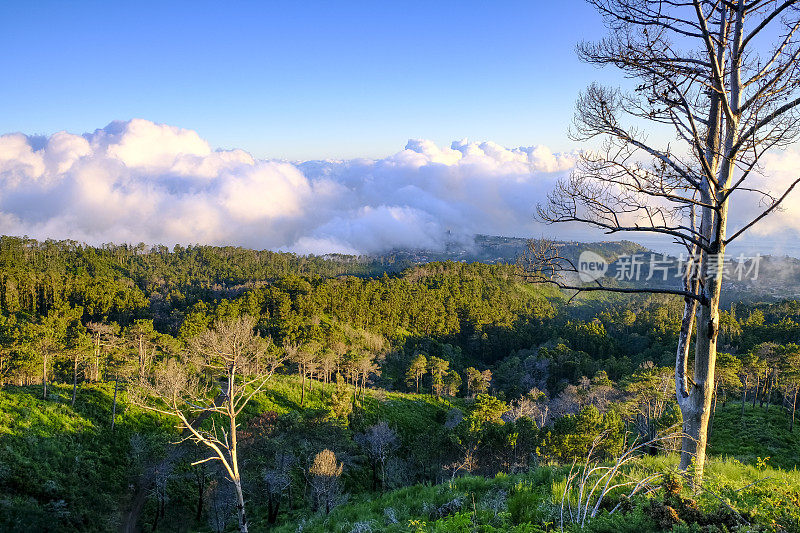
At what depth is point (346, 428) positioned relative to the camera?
26594 mm

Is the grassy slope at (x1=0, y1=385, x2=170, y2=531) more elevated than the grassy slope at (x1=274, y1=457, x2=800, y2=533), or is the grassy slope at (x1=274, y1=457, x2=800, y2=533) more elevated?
the grassy slope at (x1=274, y1=457, x2=800, y2=533)

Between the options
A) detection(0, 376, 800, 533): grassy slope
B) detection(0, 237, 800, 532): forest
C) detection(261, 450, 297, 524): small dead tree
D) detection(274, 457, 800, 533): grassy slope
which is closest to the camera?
detection(274, 457, 800, 533): grassy slope

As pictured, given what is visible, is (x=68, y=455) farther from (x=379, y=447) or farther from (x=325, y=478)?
(x=379, y=447)

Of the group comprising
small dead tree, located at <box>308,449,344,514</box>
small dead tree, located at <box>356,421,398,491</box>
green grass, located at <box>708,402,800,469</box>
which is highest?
green grass, located at <box>708,402,800,469</box>

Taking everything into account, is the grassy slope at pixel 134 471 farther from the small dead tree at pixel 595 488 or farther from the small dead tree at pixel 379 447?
the small dead tree at pixel 379 447

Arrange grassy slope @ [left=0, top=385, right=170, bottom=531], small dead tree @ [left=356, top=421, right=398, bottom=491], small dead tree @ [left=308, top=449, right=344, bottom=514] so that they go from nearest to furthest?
1. grassy slope @ [left=0, top=385, right=170, bottom=531]
2. small dead tree @ [left=308, top=449, right=344, bottom=514]
3. small dead tree @ [left=356, top=421, right=398, bottom=491]

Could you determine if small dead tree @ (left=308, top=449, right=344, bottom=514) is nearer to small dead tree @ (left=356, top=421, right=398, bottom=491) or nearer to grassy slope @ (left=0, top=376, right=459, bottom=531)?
small dead tree @ (left=356, top=421, right=398, bottom=491)

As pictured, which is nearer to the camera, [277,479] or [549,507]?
[549,507]

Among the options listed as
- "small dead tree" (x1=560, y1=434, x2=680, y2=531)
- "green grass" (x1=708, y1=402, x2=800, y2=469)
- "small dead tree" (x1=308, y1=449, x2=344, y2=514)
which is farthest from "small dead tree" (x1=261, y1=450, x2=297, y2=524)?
"green grass" (x1=708, y1=402, x2=800, y2=469)

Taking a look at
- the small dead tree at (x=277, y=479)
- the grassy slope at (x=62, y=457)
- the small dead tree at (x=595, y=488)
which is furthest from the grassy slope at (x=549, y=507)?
the grassy slope at (x=62, y=457)

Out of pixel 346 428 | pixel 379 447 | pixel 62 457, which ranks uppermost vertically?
pixel 62 457

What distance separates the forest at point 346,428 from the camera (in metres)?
5.29

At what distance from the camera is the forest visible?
17.4 ft

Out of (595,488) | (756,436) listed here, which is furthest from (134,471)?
(756,436)
